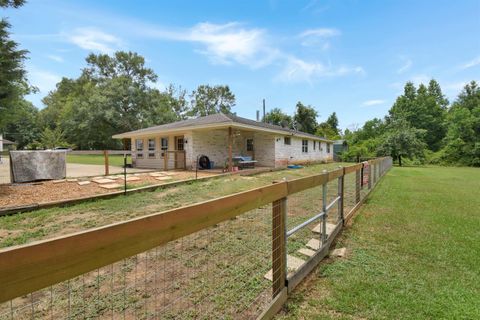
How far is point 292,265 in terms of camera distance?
9.73 feet

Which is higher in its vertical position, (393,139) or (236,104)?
(236,104)

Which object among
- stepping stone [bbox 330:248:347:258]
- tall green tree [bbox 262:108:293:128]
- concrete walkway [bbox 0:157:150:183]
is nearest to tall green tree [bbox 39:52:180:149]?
tall green tree [bbox 262:108:293:128]

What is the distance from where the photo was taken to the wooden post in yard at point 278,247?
2356mm

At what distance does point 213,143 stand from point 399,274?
1317 centimetres

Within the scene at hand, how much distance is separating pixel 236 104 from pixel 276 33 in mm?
36320

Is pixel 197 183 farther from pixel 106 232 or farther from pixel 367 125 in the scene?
pixel 367 125

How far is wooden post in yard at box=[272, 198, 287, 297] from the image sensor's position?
92.8 inches

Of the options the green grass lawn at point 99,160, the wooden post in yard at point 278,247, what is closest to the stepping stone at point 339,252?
the wooden post in yard at point 278,247

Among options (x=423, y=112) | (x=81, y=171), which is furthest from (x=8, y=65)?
(x=423, y=112)

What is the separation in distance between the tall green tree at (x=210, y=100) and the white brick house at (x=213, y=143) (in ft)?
97.1

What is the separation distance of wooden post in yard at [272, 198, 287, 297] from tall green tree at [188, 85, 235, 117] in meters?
45.7

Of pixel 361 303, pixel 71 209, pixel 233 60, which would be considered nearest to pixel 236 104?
pixel 233 60

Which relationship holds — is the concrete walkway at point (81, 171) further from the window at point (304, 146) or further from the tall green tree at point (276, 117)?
the tall green tree at point (276, 117)

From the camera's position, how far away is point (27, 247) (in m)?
0.86
